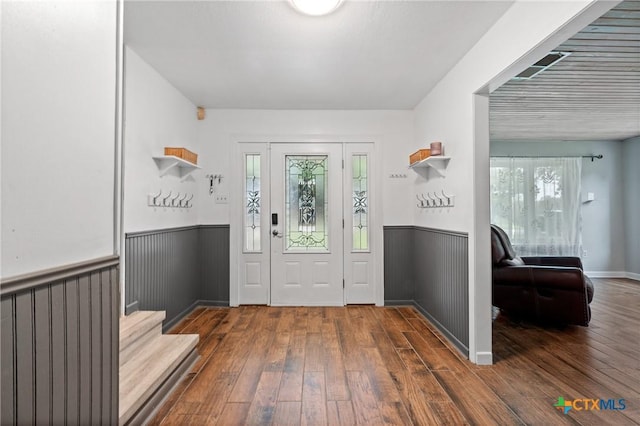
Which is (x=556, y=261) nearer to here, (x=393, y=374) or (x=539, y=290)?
(x=539, y=290)

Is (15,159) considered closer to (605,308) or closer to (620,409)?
(620,409)

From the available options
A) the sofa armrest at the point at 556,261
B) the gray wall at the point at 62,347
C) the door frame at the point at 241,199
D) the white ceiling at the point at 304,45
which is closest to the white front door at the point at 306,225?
the door frame at the point at 241,199

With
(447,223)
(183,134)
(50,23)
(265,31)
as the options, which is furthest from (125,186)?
(447,223)

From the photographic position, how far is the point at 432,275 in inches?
142

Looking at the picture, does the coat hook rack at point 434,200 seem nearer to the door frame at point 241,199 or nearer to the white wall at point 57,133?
the door frame at point 241,199

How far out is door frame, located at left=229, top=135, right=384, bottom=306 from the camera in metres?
4.23

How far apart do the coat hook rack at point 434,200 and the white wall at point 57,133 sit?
2.75 metres

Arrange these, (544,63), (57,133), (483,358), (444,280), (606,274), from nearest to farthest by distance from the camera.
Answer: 1. (57,133)
2. (483,358)
3. (544,63)
4. (444,280)
5. (606,274)

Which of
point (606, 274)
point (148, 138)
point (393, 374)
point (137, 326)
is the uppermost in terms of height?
point (148, 138)

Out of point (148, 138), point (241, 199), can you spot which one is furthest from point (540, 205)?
point (148, 138)

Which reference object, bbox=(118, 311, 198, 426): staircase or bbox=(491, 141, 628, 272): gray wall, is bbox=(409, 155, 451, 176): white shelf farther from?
bbox=(491, 141, 628, 272): gray wall

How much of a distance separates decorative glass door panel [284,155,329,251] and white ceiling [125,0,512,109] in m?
0.89

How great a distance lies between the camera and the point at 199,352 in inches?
110

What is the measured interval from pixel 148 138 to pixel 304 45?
1654 mm
